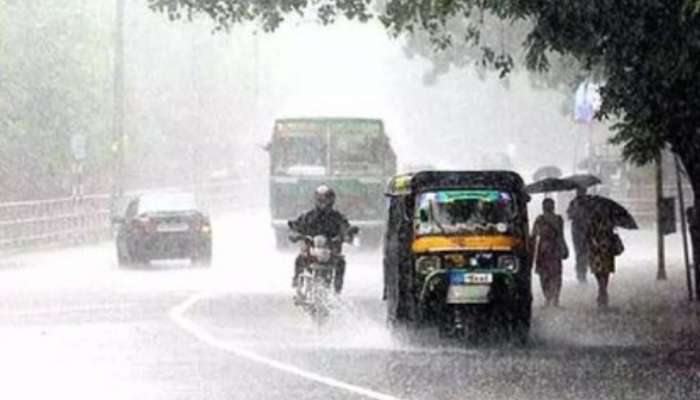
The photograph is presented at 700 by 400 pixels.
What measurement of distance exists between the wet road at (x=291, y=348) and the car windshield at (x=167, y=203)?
4582mm

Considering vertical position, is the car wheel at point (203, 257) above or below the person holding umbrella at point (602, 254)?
below

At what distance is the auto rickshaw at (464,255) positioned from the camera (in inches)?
793

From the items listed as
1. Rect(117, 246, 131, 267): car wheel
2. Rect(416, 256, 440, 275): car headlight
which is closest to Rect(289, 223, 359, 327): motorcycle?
Rect(416, 256, 440, 275): car headlight

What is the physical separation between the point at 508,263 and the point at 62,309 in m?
8.20

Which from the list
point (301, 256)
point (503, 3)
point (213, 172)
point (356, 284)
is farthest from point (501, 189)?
point (213, 172)

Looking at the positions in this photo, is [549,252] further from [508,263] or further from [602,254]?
[508,263]

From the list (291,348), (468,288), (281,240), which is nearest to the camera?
(291,348)

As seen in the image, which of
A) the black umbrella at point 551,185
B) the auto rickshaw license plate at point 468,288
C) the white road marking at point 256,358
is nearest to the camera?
the white road marking at point 256,358

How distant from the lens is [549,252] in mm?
26641

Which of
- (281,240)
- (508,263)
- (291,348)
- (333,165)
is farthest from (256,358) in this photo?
(281,240)

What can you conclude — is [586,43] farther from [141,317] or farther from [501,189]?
[141,317]

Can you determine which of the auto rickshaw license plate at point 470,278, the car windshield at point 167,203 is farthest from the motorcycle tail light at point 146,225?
the auto rickshaw license plate at point 470,278

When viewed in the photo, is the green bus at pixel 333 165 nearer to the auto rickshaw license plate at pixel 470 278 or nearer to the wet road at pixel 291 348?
the wet road at pixel 291 348

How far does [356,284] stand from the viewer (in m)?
32.1
